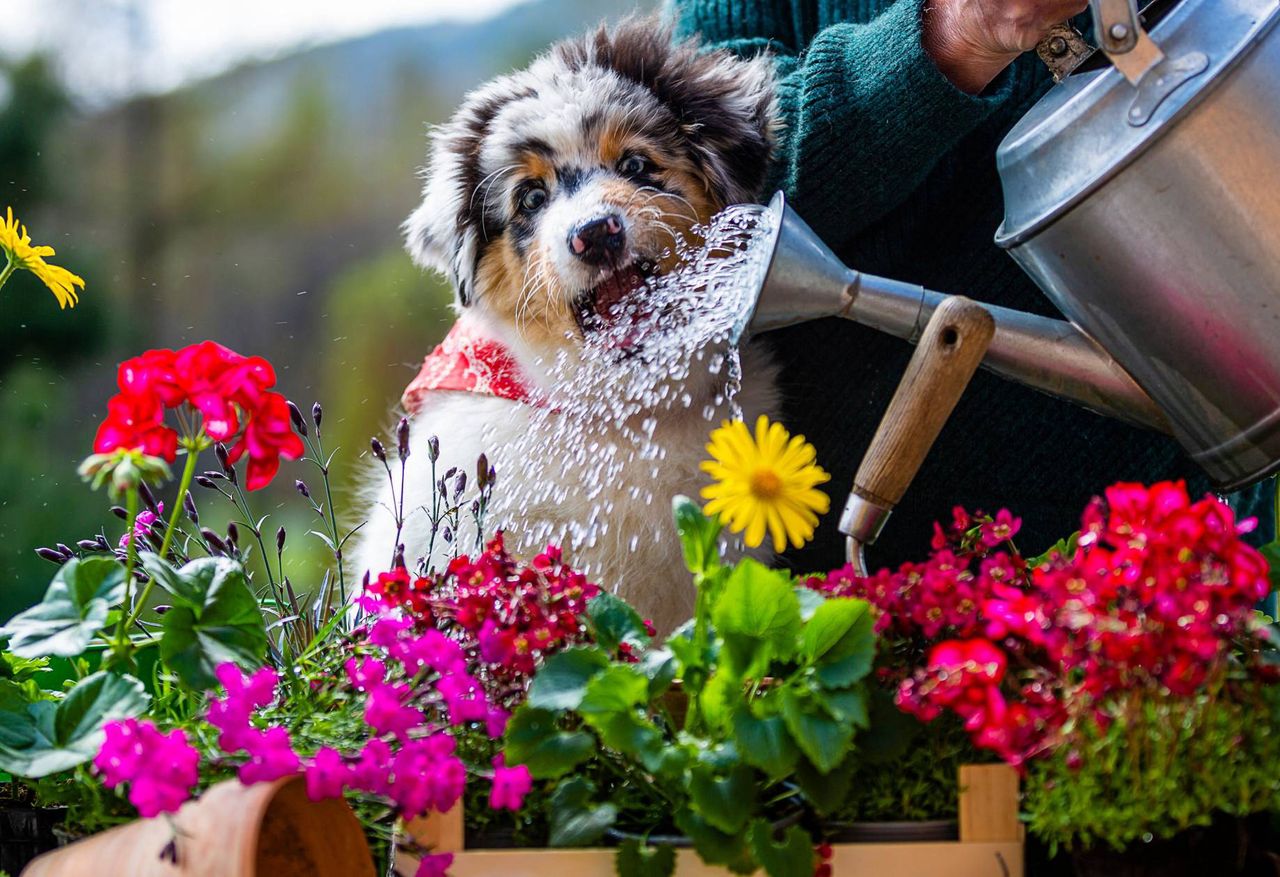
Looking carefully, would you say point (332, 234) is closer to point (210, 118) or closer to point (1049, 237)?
point (210, 118)

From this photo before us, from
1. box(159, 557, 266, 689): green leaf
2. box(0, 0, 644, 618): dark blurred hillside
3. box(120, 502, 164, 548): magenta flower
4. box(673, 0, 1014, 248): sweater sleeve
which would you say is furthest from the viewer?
box(0, 0, 644, 618): dark blurred hillside

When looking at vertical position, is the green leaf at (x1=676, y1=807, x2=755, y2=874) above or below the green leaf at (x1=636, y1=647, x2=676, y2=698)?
below

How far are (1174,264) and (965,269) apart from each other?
567 mm

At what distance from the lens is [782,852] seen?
702 millimetres

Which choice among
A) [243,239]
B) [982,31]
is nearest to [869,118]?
[982,31]

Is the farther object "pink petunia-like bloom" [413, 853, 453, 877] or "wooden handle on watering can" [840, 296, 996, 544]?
"wooden handle on watering can" [840, 296, 996, 544]

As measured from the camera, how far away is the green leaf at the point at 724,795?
0.70m

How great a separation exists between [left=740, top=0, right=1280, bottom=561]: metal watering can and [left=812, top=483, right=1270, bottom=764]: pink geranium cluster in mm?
140

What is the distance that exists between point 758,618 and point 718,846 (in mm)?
124

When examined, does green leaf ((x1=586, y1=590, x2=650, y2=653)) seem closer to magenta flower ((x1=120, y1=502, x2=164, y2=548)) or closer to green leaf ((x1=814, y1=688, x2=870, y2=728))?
green leaf ((x1=814, y1=688, x2=870, y2=728))

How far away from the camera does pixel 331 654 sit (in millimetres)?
932

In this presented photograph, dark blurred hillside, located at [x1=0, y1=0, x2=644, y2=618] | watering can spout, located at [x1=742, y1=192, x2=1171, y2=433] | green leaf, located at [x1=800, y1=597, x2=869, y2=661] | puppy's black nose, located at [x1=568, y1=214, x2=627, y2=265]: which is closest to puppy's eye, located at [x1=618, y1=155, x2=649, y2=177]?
puppy's black nose, located at [x1=568, y1=214, x2=627, y2=265]

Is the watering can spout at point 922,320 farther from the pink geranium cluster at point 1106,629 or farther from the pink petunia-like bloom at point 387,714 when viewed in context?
the pink petunia-like bloom at point 387,714

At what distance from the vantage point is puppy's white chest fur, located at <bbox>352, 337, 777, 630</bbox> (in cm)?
148
